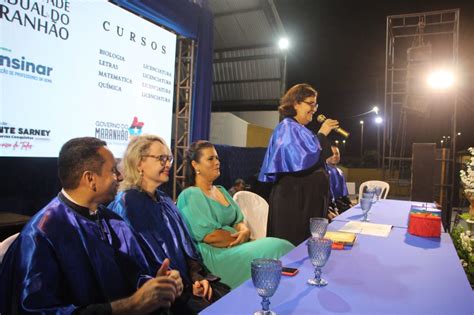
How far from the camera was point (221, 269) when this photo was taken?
2172mm

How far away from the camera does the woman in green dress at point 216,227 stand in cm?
216

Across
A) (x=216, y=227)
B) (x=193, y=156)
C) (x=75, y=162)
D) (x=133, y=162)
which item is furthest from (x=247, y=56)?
(x=75, y=162)

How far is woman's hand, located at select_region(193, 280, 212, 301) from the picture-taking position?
1781mm

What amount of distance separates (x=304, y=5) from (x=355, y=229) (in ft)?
25.3

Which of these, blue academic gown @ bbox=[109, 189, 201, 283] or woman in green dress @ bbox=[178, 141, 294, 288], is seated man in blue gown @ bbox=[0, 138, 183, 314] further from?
woman in green dress @ bbox=[178, 141, 294, 288]

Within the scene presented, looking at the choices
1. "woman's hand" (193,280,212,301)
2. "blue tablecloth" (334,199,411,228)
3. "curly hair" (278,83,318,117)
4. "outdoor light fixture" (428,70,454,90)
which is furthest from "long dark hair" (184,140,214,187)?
"outdoor light fixture" (428,70,454,90)

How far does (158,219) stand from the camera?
6.07 ft

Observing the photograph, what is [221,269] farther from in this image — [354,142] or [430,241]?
[354,142]

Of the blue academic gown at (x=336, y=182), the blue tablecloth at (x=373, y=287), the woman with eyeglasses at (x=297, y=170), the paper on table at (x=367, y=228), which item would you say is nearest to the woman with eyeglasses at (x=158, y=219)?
the blue tablecloth at (x=373, y=287)

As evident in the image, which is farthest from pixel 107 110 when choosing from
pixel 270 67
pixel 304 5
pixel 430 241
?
pixel 270 67

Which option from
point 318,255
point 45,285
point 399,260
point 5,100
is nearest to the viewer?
point 45,285

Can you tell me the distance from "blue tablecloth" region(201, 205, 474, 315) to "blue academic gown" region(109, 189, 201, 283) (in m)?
0.58

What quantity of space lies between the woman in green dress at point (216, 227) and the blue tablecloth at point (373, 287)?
545mm

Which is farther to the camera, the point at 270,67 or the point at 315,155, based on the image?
the point at 270,67
